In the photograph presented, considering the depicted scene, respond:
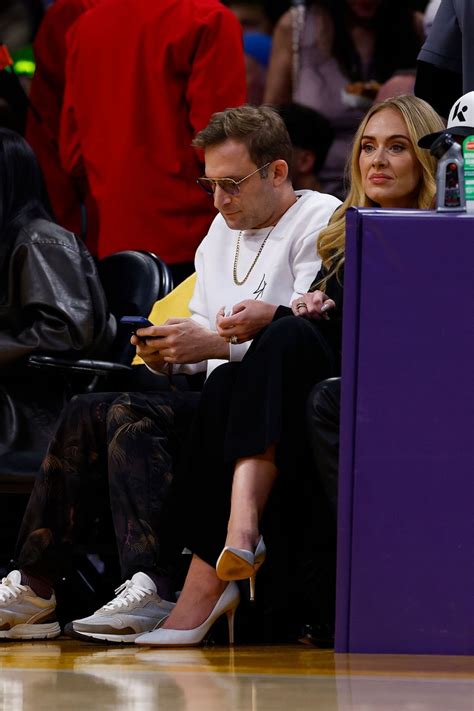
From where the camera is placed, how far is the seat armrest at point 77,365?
3.56 metres

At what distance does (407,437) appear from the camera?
2.78m

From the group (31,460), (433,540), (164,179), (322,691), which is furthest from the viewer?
(164,179)

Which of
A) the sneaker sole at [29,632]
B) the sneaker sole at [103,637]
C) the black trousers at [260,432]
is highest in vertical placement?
the black trousers at [260,432]

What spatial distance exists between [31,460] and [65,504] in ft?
1.05

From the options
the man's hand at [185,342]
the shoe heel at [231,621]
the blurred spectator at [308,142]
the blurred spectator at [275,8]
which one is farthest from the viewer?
the blurred spectator at [275,8]

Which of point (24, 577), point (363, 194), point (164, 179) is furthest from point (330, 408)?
point (164, 179)

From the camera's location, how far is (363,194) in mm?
3305

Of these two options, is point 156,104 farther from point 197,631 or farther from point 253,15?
point 197,631

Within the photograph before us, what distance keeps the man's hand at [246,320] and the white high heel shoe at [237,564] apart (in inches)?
A: 19.3

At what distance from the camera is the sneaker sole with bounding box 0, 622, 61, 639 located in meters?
3.19

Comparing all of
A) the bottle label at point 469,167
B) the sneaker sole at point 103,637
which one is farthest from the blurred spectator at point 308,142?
the sneaker sole at point 103,637

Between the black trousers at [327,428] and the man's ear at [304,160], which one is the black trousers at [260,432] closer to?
the black trousers at [327,428]

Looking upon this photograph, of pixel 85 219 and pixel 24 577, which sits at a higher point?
pixel 85 219

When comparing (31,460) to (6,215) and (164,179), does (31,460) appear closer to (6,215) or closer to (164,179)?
(6,215)
